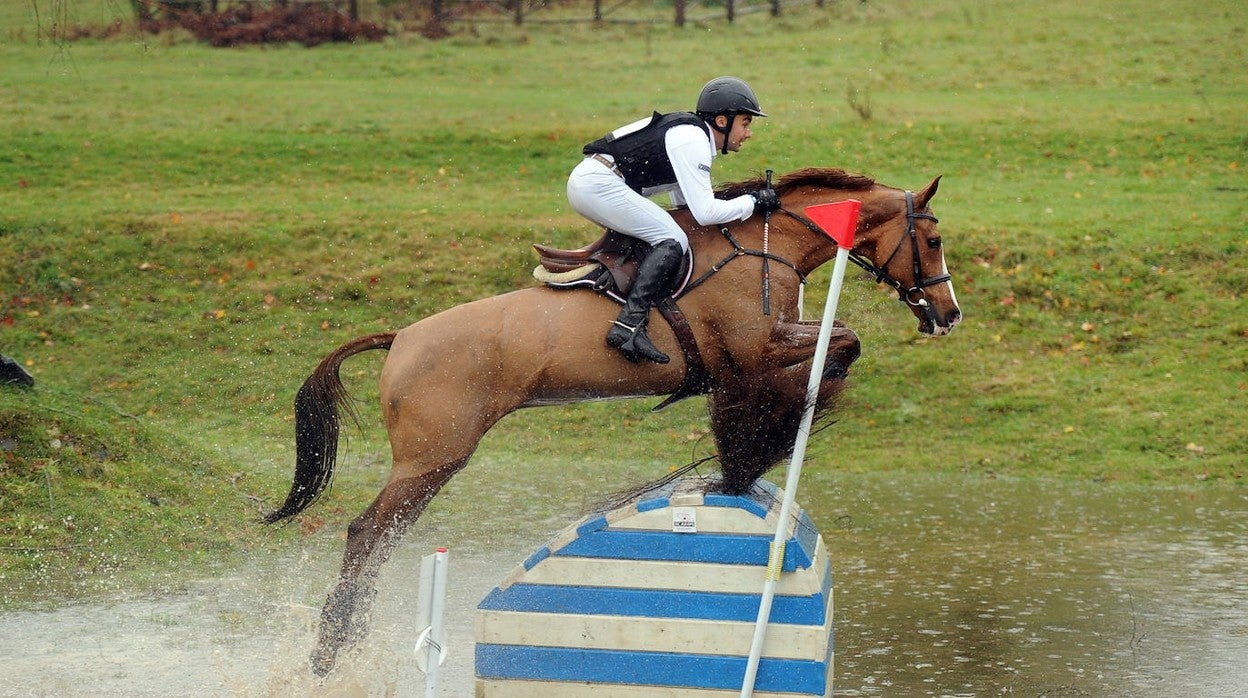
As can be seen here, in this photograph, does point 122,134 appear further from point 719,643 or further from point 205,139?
point 719,643

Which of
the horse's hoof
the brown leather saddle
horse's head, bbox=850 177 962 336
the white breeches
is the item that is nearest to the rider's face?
the white breeches

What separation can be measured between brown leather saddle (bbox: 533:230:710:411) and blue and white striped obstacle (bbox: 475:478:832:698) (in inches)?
35.3

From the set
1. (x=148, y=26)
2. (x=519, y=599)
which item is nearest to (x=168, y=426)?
(x=519, y=599)

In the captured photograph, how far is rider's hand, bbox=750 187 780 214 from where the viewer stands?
252 inches

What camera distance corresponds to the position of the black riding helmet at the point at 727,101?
630 centimetres

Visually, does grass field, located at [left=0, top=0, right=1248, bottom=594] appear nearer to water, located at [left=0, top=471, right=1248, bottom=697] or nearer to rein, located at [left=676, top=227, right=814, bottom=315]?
water, located at [left=0, top=471, right=1248, bottom=697]

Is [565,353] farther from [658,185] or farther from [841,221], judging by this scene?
[841,221]

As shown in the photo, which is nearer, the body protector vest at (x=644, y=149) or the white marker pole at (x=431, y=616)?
the white marker pole at (x=431, y=616)

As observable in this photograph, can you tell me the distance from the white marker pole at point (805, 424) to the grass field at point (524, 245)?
427 centimetres

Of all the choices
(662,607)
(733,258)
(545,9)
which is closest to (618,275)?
(733,258)

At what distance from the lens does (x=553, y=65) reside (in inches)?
852

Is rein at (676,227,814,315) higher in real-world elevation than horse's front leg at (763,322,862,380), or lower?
higher

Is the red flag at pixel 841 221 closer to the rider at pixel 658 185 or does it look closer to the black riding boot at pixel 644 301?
the rider at pixel 658 185

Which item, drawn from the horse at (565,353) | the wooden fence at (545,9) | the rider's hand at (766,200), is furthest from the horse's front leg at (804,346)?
the wooden fence at (545,9)
